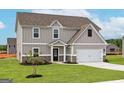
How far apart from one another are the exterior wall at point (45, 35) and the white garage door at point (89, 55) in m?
2.31

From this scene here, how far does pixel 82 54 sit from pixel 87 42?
1353mm

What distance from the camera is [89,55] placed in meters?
30.0

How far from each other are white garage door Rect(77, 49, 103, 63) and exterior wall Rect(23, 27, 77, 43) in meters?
2.31

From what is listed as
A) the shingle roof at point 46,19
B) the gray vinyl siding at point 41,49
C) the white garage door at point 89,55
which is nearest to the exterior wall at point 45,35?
the gray vinyl siding at point 41,49

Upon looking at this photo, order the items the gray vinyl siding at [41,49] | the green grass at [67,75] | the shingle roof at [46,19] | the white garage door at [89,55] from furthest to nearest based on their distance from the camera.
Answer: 1. the white garage door at [89,55]
2. the shingle roof at [46,19]
3. the gray vinyl siding at [41,49]
4. the green grass at [67,75]

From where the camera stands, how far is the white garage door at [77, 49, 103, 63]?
29.5 meters

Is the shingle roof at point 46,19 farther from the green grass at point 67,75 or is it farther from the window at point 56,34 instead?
the green grass at point 67,75

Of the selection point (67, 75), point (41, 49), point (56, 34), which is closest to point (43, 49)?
point (41, 49)

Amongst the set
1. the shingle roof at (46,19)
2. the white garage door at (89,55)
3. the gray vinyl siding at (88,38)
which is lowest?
the white garage door at (89,55)

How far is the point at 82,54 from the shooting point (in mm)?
29609

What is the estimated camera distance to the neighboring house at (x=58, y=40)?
28.8 metres

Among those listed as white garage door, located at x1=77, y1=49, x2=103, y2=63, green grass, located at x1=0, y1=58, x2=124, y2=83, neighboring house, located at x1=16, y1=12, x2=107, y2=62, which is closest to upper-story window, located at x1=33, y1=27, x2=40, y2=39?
neighboring house, located at x1=16, y1=12, x2=107, y2=62

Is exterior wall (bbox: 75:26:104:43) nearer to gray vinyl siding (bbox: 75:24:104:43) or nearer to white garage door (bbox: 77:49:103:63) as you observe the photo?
gray vinyl siding (bbox: 75:24:104:43)

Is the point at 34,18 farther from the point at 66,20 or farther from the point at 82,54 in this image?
the point at 82,54
